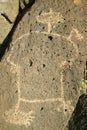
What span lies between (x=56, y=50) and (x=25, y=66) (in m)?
0.31

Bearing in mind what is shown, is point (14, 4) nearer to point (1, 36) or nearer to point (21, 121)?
point (1, 36)

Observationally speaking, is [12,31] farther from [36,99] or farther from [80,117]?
[80,117]

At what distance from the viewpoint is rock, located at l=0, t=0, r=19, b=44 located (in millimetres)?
3149

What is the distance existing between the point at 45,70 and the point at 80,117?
1.97 ft

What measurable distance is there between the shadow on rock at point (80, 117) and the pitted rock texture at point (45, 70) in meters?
0.25

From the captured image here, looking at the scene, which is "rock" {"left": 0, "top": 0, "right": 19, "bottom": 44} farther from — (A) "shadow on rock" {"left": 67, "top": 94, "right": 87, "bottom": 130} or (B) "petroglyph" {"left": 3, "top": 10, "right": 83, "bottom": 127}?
(A) "shadow on rock" {"left": 67, "top": 94, "right": 87, "bottom": 130}

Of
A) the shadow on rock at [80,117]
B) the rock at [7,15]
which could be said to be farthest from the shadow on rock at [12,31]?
the shadow on rock at [80,117]

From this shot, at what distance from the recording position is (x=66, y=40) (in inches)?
116

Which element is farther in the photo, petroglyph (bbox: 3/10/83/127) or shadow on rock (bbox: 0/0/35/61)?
shadow on rock (bbox: 0/0/35/61)

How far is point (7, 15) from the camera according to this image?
10.4 ft

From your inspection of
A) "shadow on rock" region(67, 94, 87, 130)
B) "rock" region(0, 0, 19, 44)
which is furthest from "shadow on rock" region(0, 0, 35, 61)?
"shadow on rock" region(67, 94, 87, 130)

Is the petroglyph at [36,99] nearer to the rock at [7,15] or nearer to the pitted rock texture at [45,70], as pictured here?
the pitted rock texture at [45,70]

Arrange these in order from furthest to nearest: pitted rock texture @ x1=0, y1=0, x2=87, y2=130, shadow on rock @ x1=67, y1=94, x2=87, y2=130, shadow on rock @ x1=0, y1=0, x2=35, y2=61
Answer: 1. shadow on rock @ x1=0, y1=0, x2=35, y2=61
2. pitted rock texture @ x1=0, y1=0, x2=87, y2=130
3. shadow on rock @ x1=67, y1=94, x2=87, y2=130

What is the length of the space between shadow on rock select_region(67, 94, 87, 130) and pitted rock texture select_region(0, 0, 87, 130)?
0.25 metres
